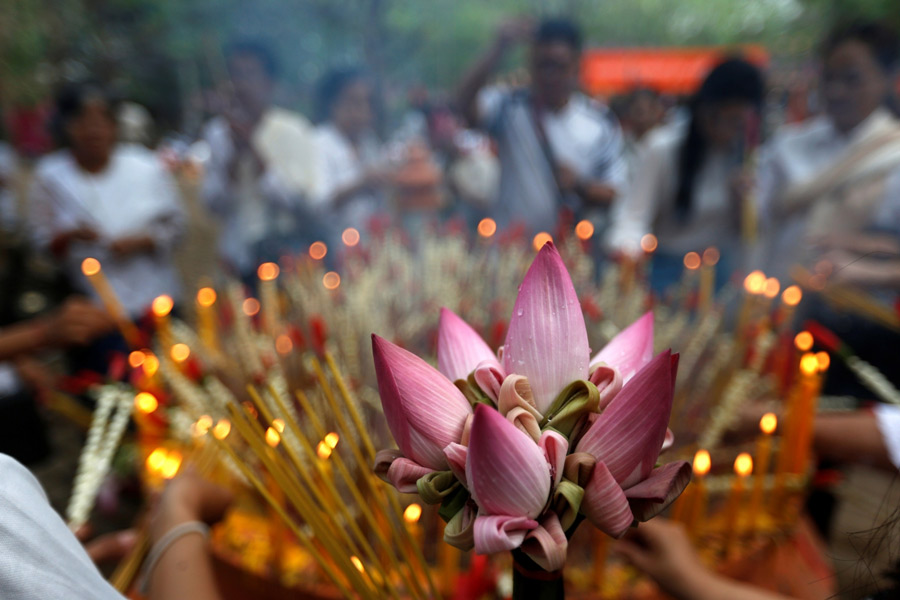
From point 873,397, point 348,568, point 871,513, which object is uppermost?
point 348,568

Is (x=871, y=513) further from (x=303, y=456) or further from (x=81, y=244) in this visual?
(x=81, y=244)

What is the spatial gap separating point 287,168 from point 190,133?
1064 millimetres

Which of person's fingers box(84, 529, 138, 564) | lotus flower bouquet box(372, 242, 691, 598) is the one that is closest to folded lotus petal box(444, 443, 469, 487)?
lotus flower bouquet box(372, 242, 691, 598)

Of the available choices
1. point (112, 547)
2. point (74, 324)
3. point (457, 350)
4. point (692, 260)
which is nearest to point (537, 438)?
point (457, 350)

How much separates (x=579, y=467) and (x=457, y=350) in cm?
14

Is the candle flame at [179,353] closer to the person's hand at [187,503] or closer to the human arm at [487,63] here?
the person's hand at [187,503]

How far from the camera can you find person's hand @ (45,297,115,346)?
54.2 inches

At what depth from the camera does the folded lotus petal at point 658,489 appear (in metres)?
0.37

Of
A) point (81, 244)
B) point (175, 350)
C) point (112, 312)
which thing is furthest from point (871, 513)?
point (81, 244)

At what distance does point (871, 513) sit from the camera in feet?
2.98

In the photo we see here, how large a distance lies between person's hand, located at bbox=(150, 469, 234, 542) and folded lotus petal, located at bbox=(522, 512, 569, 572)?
46cm

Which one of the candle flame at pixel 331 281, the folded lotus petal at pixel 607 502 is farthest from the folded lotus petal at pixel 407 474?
the candle flame at pixel 331 281

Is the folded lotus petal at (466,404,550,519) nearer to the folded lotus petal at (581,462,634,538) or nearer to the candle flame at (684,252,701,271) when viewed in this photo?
the folded lotus petal at (581,462,634,538)

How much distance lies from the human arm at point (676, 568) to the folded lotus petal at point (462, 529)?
1.12 ft
